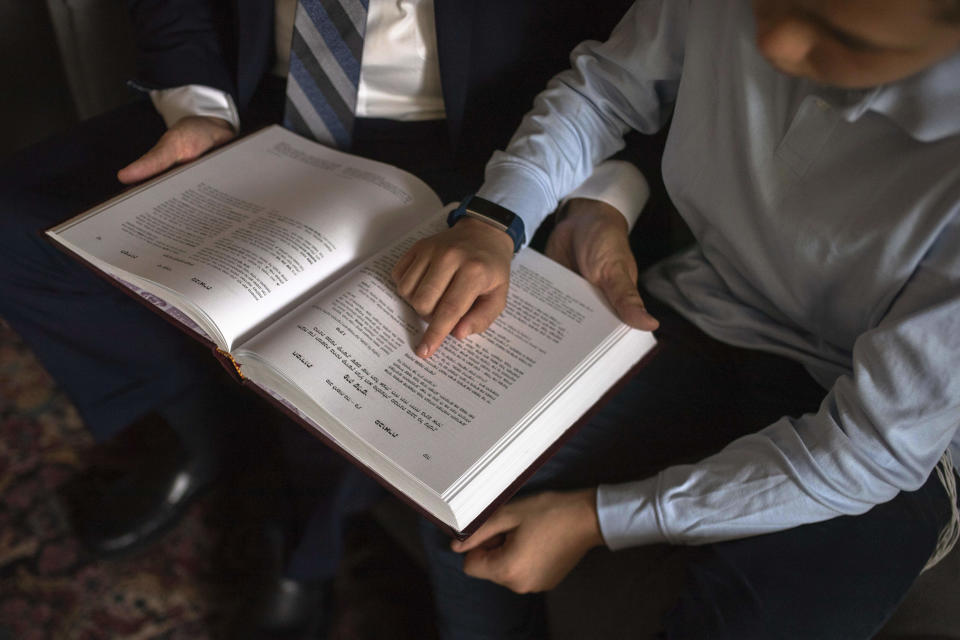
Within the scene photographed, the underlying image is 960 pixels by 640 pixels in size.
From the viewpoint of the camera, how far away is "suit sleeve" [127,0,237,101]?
982 mm

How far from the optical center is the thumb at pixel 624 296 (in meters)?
0.67

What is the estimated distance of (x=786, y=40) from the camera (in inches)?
18.8

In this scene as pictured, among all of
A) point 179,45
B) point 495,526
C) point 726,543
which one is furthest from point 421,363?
point 179,45

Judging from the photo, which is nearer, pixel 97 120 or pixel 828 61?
pixel 828 61

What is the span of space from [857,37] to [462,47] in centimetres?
55

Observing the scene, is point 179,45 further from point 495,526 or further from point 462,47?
point 495,526

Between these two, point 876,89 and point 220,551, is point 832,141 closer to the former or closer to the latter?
point 876,89

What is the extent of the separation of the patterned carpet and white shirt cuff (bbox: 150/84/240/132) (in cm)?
65

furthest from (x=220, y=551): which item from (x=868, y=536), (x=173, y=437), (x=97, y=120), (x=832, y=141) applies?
(x=832, y=141)

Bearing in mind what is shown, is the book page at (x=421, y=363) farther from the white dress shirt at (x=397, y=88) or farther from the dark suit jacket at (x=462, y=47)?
the dark suit jacket at (x=462, y=47)

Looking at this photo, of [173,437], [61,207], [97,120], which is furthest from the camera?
[173,437]

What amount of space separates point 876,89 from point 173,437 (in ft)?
3.92

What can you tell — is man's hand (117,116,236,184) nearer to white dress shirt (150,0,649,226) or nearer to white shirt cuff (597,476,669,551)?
white dress shirt (150,0,649,226)

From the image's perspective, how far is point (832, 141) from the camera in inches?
24.2
